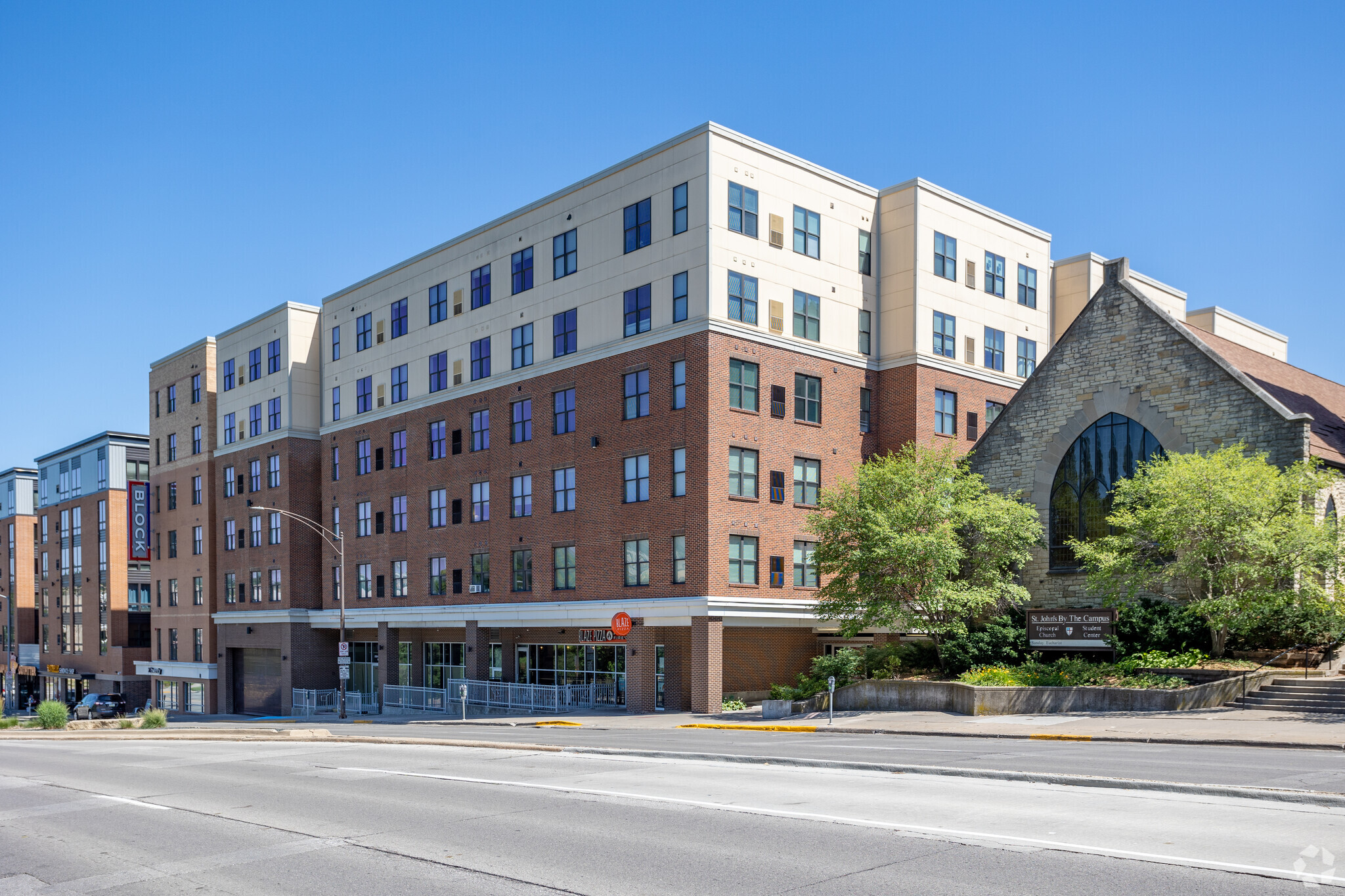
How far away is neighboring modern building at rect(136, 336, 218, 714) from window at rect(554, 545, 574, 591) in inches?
1287

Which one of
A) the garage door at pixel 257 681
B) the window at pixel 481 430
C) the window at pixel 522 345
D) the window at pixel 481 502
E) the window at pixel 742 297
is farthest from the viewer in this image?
the garage door at pixel 257 681

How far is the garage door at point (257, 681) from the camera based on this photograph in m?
63.6

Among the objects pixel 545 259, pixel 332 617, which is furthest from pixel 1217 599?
pixel 332 617

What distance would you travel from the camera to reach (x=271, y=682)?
210 ft

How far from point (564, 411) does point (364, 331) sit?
17.6 metres

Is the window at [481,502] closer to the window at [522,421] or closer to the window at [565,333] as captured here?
the window at [522,421]

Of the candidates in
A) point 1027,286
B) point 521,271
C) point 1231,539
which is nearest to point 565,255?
point 521,271

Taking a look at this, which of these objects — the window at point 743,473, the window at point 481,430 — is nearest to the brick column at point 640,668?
the window at point 743,473

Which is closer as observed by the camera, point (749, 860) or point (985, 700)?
point (749, 860)

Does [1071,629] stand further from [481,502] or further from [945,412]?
[481,502]

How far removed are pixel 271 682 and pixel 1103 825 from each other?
196 feet

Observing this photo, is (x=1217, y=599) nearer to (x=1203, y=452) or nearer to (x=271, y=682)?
(x=1203, y=452)

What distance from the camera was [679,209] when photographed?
41.0 m

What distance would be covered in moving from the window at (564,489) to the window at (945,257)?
17.0 m
